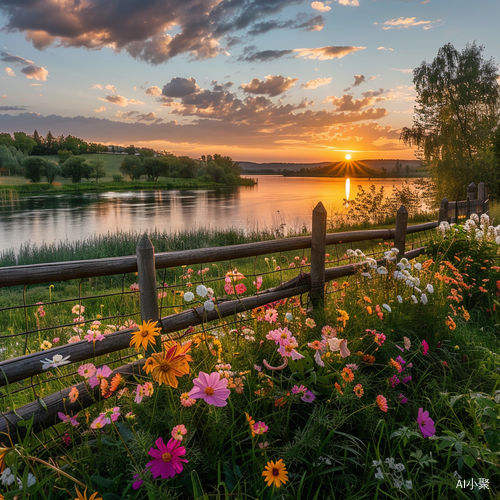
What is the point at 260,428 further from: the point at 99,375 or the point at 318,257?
the point at 318,257

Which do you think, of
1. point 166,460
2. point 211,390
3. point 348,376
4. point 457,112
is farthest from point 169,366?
point 457,112

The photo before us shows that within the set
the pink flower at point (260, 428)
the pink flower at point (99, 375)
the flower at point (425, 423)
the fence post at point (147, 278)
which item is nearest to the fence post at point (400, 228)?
the flower at point (425, 423)

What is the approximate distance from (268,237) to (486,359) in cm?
1224

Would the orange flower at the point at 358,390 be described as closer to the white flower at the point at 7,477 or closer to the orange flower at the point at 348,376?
the orange flower at the point at 348,376

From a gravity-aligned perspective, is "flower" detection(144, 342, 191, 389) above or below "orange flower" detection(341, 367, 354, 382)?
above

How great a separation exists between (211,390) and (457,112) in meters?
29.1

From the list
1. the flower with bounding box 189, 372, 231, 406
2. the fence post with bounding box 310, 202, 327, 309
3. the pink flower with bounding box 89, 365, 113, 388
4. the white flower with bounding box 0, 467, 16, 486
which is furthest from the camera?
the fence post with bounding box 310, 202, 327, 309

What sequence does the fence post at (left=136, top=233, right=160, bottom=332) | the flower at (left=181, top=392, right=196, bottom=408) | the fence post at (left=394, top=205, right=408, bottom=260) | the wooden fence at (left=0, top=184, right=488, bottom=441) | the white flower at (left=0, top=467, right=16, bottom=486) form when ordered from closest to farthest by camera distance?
the white flower at (left=0, top=467, right=16, bottom=486)
the flower at (left=181, top=392, right=196, bottom=408)
the wooden fence at (left=0, top=184, right=488, bottom=441)
the fence post at (left=136, top=233, right=160, bottom=332)
the fence post at (left=394, top=205, right=408, bottom=260)

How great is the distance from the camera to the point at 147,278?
8.52 feet

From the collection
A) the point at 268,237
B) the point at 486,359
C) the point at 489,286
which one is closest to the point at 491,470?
the point at 486,359

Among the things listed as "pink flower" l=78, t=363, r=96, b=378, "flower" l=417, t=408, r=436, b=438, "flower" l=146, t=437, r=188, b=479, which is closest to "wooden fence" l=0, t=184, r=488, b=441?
"pink flower" l=78, t=363, r=96, b=378

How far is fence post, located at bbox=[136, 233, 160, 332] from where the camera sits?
101 inches

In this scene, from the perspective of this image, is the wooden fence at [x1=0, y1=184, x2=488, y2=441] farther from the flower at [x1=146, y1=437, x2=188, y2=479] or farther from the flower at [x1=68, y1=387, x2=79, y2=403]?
the flower at [x1=146, y1=437, x2=188, y2=479]

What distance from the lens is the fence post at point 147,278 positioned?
2555mm
